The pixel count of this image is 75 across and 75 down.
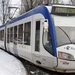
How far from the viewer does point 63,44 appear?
9055 millimetres

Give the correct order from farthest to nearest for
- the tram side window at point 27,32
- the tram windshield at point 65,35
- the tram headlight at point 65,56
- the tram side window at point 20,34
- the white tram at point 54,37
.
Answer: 1. the tram side window at point 20,34
2. the tram side window at point 27,32
3. the tram windshield at point 65,35
4. the white tram at point 54,37
5. the tram headlight at point 65,56

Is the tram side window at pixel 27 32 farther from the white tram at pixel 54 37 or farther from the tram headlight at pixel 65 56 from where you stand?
the tram headlight at pixel 65 56

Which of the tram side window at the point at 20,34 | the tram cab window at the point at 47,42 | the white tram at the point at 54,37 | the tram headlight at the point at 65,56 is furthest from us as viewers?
the tram side window at the point at 20,34

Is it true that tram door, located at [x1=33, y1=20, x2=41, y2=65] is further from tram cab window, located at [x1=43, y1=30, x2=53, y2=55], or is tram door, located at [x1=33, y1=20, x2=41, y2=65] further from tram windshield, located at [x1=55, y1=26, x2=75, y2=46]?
tram windshield, located at [x1=55, y1=26, x2=75, y2=46]

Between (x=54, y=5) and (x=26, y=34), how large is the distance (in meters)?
2.87

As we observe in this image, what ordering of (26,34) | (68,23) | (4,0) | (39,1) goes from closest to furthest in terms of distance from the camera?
(68,23) < (26,34) < (39,1) < (4,0)

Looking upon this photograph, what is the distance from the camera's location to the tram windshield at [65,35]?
9141 millimetres

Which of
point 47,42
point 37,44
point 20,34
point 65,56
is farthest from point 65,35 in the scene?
point 20,34

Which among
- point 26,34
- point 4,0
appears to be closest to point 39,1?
point 4,0

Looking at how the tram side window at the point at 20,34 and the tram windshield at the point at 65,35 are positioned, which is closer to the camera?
the tram windshield at the point at 65,35

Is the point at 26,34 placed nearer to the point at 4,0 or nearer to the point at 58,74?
the point at 58,74

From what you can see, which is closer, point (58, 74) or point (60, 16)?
point (60, 16)

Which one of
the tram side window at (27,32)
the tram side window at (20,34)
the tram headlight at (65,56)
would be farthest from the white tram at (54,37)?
the tram side window at (20,34)

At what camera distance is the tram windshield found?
914cm
